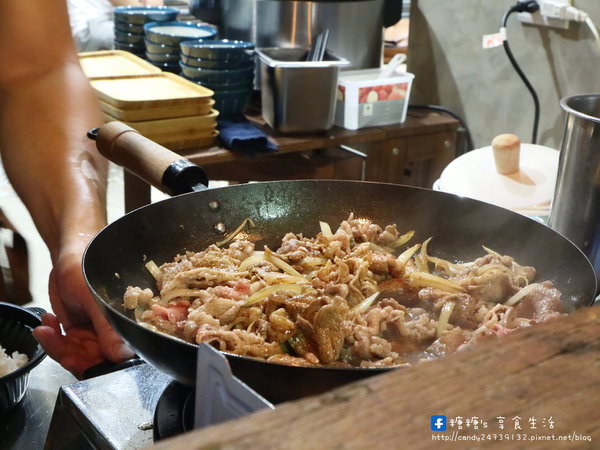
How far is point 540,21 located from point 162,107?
1672 millimetres

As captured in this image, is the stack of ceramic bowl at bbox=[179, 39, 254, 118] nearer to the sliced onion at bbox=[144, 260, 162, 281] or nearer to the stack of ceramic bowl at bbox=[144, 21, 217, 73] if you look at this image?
the stack of ceramic bowl at bbox=[144, 21, 217, 73]

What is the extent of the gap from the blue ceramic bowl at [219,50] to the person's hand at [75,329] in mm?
1829

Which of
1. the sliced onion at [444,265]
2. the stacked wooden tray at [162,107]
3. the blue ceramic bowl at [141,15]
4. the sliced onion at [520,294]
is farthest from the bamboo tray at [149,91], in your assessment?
the sliced onion at [520,294]

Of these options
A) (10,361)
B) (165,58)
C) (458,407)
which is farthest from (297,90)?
(458,407)

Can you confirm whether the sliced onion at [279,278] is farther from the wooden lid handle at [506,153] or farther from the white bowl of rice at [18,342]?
the wooden lid handle at [506,153]

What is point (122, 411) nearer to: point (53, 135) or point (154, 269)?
point (154, 269)

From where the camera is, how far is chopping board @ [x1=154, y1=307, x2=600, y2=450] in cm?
42

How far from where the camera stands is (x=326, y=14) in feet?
11.1

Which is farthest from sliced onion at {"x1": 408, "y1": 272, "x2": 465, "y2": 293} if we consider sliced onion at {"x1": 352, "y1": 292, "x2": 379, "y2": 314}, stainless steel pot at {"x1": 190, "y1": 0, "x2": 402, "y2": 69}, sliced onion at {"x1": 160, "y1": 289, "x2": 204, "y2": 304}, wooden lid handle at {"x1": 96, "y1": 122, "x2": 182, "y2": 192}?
stainless steel pot at {"x1": 190, "y1": 0, "x2": 402, "y2": 69}

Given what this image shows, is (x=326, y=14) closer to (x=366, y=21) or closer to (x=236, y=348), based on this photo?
(x=366, y=21)

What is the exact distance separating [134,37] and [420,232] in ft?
8.62

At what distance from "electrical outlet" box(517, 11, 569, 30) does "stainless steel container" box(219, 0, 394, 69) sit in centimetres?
81

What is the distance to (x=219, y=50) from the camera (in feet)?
10.2

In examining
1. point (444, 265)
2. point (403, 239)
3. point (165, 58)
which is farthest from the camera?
point (165, 58)
